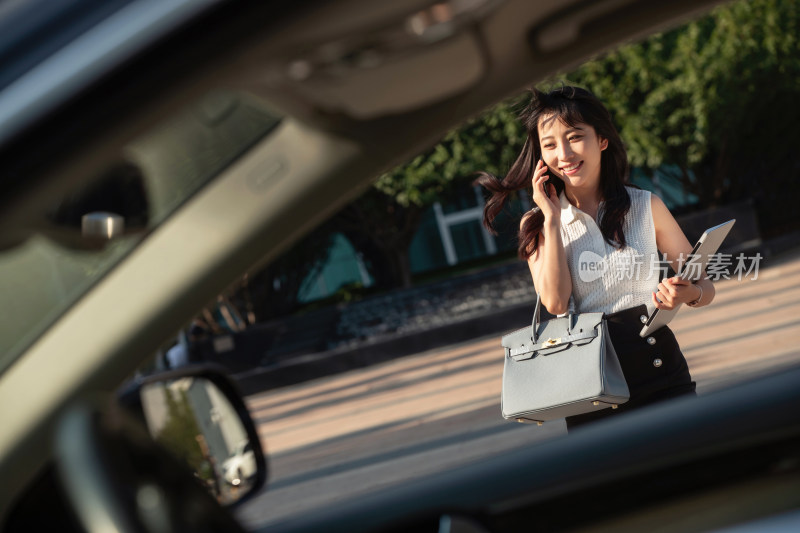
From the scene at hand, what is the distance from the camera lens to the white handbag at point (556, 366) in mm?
1651

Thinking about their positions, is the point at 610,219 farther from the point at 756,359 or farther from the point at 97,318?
the point at 97,318

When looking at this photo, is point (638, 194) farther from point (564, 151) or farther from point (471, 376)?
point (471, 376)

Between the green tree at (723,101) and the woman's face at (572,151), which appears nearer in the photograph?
the woman's face at (572,151)

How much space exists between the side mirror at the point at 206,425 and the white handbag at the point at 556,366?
720mm

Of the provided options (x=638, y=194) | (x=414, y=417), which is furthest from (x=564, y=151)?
(x=414, y=417)

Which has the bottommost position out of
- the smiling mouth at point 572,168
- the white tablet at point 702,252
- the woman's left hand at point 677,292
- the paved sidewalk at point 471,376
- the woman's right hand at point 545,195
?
the paved sidewalk at point 471,376

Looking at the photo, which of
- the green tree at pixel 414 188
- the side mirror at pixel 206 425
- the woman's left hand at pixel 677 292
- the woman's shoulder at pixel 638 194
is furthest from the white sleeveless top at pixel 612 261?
the side mirror at pixel 206 425

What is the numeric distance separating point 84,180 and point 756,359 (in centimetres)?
129

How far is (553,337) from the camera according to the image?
1.73 meters

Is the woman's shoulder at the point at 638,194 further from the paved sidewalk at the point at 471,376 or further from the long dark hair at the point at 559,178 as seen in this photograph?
the paved sidewalk at the point at 471,376

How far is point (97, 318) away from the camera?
94 cm

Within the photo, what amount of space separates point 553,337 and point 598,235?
0.23 meters

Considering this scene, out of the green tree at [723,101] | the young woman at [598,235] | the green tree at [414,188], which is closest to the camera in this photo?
the green tree at [414,188]

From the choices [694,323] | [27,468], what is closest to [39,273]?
[27,468]
